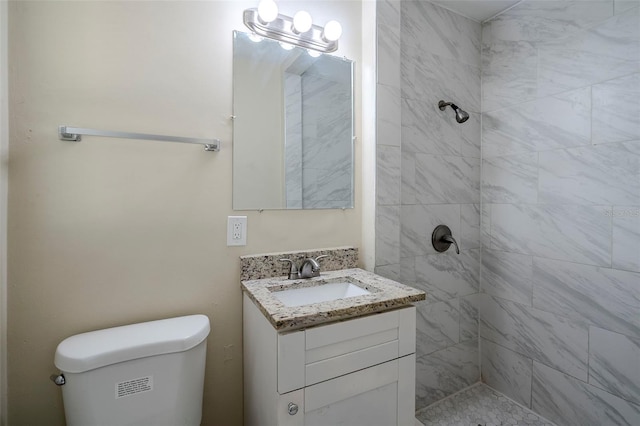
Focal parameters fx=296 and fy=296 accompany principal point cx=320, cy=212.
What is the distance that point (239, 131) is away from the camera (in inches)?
50.8

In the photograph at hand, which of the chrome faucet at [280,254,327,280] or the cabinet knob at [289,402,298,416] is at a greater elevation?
the chrome faucet at [280,254,327,280]

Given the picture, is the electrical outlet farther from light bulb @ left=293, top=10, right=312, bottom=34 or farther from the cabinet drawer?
light bulb @ left=293, top=10, right=312, bottom=34

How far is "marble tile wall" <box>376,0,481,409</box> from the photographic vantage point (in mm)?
1501

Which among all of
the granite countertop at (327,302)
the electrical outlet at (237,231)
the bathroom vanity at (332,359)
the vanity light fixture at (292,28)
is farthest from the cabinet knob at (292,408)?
the vanity light fixture at (292,28)

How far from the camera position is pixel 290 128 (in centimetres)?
140

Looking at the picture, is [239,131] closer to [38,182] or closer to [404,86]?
[38,182]

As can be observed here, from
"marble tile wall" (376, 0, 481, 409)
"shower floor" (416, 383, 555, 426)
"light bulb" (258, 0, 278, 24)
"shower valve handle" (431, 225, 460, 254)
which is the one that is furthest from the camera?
"shower valve handle" (431, 225, 460, 254)

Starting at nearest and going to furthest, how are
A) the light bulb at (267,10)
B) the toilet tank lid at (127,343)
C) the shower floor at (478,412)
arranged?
the toilet tank lid at (127,343)
the light bulb at (267,10)
the shower floor at (478,412)

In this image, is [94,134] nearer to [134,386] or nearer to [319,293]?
[134,386]

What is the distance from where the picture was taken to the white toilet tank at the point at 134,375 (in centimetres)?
87

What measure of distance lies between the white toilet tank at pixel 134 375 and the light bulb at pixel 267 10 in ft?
4.11

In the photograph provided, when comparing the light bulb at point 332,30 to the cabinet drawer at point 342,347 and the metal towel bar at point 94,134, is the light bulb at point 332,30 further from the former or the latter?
the cabinet drawer at point 342,347

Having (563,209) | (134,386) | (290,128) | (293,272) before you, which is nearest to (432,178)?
(563,209)

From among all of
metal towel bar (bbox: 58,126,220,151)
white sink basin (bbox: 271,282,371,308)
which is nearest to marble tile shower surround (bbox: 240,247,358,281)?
white sink basin (bbox: 271,282,371,308)
